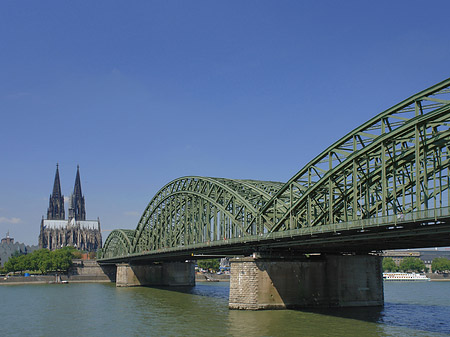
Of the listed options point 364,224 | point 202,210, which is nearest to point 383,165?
point 364,224

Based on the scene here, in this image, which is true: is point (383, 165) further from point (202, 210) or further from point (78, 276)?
point (78, 276)

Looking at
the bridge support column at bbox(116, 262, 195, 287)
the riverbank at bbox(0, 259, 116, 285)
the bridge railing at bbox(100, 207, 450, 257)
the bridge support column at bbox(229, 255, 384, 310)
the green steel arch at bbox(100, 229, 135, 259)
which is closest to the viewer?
the bridge railing at bbox(100, 207, 450, 257)

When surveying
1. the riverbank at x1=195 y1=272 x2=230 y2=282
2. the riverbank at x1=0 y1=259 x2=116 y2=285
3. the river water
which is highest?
the river water

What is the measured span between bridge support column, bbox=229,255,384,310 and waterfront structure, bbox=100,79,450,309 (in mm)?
127

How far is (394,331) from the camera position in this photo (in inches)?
1928

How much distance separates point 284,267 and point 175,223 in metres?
53.1

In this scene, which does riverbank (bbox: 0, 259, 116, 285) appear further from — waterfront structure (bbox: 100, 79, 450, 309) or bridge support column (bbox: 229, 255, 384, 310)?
bridge support column (bbox: 229, 255, 384, 310)

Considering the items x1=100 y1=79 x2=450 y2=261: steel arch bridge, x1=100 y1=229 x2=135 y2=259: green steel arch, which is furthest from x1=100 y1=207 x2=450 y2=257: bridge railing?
x1=100 y1=229 x2=135 y2=259: green steel arch

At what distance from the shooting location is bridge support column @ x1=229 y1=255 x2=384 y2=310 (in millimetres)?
64188

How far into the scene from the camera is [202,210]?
99.5 m

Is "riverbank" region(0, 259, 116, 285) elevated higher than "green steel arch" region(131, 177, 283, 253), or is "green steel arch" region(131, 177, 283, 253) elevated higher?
"green steel arch" region(131, 177, 283, 253)

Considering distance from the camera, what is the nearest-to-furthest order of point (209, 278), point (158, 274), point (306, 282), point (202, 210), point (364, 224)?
point (364, 224) → point (306, 282) → point (202, 210) → point (158, 274) → point (209, 278)

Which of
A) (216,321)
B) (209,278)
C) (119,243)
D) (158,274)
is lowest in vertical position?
(209,278)

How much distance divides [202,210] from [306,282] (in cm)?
3672
